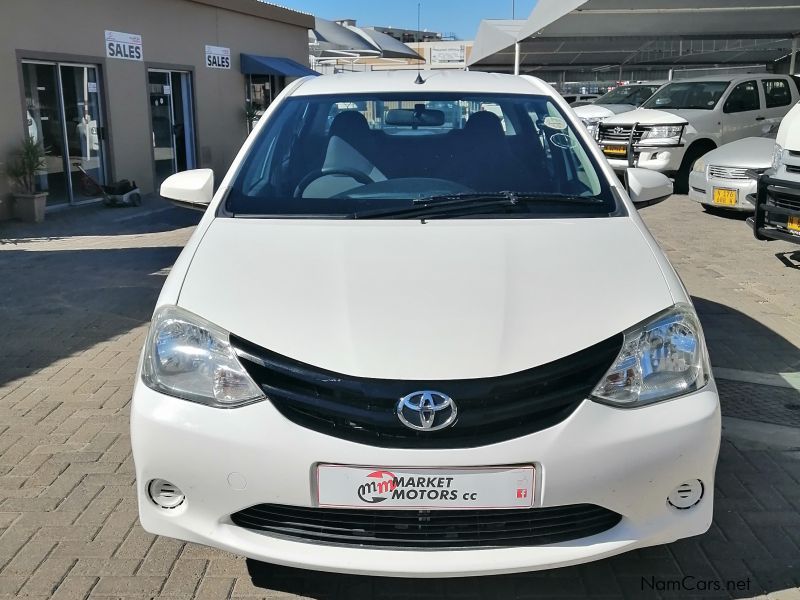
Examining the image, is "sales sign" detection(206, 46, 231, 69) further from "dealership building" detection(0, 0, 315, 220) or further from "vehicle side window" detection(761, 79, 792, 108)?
"vehicle side window" detection(761, 79, 792, 108)

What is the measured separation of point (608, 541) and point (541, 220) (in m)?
1.30

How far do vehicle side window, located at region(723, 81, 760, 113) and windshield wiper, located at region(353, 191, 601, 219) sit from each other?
40.2ft

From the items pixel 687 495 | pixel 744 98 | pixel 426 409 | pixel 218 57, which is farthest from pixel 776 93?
pixel 426 409

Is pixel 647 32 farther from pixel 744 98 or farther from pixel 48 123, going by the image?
pixel 48 123

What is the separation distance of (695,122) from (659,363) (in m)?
12.4

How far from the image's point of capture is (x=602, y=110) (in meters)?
17.5

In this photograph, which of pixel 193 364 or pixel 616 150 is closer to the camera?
pixel 193 364

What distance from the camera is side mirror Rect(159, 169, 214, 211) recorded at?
3.66 metres

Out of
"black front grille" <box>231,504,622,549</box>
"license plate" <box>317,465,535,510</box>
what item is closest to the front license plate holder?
"black front grille" <box>231,504,622,549</box>

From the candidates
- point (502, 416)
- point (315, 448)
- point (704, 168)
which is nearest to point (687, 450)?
point (502, 416)

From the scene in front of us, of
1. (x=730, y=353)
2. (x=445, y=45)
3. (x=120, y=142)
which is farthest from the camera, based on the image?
(x=445, y=45)

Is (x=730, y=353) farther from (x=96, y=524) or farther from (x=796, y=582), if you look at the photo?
(x=96, y=524)

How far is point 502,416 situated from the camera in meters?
2.24

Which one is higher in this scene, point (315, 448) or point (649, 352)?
point (649, 352)
